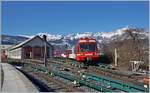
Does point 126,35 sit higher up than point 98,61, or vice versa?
point 126,35

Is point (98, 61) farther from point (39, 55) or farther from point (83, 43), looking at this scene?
point (39, 55)

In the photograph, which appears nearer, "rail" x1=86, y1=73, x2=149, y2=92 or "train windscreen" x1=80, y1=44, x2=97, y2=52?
→ "rail" x1=86, y1=73, x2=149, y2=92

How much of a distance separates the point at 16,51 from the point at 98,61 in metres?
53.5

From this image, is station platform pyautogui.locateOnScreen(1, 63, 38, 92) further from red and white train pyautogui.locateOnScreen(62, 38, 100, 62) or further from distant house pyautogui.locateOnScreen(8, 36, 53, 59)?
distant house pyautogui.locateOnScreen(8, 36, 53, 59)

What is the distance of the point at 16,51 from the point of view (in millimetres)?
91188

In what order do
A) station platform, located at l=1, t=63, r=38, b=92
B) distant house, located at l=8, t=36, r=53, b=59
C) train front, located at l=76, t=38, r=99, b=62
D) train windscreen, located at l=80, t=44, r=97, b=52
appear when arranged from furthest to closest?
distant house, located at l=8, t=36, r=53, b=59, train windscreen, located at l=80, t=44, r=97, b=52, train front, located at l=76, t=38, r=99, b=62, station platform, located at l=1, t=63, r=38, b=92

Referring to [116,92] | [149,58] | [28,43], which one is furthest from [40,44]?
[116,92]

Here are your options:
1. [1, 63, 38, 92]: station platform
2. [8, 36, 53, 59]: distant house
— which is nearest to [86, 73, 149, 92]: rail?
[1, 63, 38, 92]: station platform

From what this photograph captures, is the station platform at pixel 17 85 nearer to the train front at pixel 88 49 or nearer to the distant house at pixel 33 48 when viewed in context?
the train front at pixel 88 49

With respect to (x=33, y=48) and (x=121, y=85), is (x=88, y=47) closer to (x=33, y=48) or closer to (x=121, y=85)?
(x=121, y=85)

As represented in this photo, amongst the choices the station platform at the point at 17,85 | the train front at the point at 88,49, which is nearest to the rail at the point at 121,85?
the station platform at the point at 17,85

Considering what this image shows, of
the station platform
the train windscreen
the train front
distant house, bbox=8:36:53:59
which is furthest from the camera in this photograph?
distant house, bbox=8:36:53:59

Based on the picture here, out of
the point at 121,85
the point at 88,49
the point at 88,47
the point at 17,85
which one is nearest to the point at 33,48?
the point at 88,49

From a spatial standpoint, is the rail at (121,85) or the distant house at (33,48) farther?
the distant house at (33,48)
